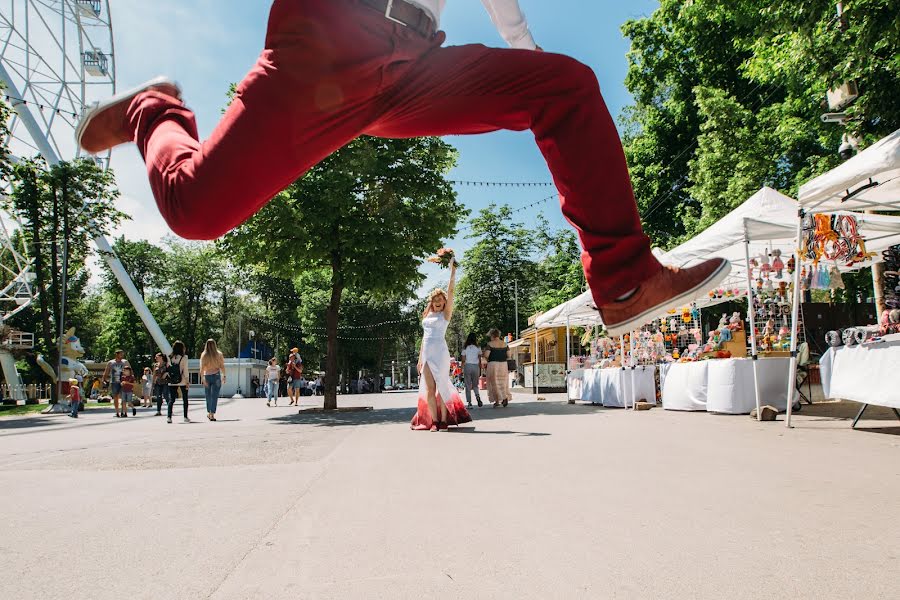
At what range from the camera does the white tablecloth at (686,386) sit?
37.0ft

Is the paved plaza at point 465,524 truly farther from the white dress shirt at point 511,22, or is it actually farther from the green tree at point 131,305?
the green tree at point 131,305

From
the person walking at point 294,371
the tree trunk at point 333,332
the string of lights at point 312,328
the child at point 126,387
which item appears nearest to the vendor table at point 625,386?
the tree trunk at point 333,332

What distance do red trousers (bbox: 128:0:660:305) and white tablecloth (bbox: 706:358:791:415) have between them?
30.2 feet

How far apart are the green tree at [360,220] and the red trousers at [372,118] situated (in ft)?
44.1

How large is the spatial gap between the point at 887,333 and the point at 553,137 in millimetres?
6922

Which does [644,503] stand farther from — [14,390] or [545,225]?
[545,225]

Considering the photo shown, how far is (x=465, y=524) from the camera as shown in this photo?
288 cm

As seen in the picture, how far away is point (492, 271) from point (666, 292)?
46048 mm

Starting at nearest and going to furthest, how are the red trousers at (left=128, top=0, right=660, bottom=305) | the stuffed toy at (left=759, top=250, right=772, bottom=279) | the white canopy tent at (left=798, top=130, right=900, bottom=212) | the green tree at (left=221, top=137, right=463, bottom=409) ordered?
1. the red trousers at (left=128, top=0, right=660, bottom=305)
2. the white canopy tent at (left=798, top=130, right=900, bottom=212)
3. the stuffed toy at (left=759, top=250, right=772, bottom=279)
4. the green tree at (left=221, top=137, right=463, bottom=409)

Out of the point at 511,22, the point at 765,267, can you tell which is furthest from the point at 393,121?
the point at 765,267

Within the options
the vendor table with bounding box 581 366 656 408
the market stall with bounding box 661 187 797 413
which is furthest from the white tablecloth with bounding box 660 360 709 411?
the vendor table with bounding box 581 366 656 408

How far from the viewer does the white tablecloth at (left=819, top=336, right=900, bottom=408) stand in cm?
635

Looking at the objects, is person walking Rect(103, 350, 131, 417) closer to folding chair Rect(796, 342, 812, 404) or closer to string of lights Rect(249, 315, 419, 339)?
folding chair Rect(796, 342, 812, 404)

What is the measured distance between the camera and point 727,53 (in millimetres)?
24266
